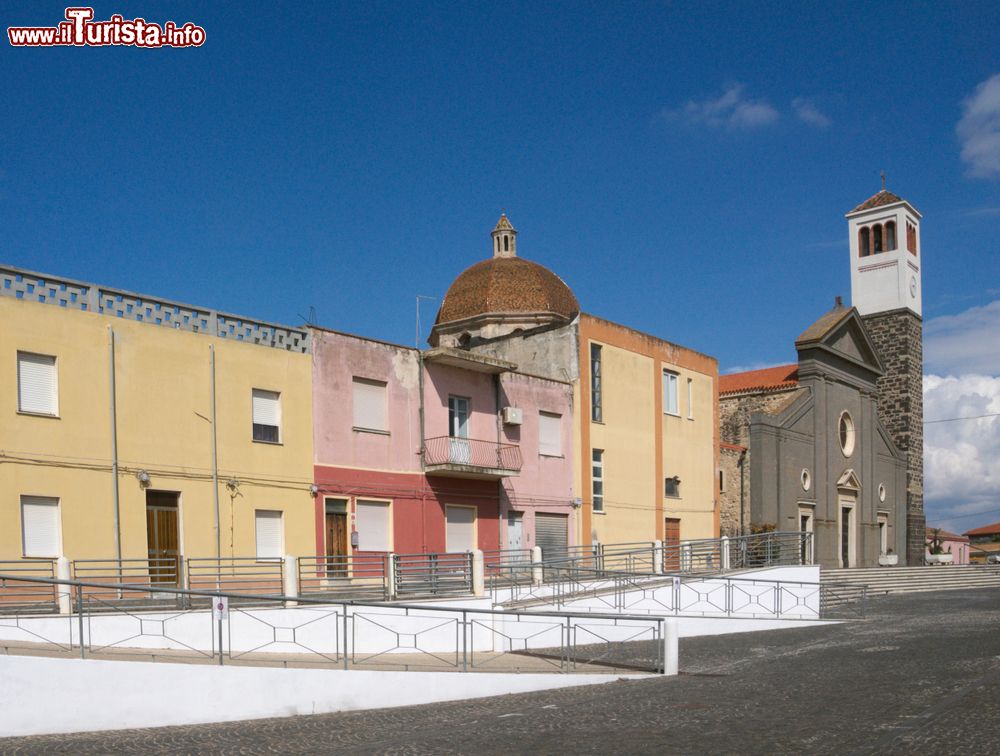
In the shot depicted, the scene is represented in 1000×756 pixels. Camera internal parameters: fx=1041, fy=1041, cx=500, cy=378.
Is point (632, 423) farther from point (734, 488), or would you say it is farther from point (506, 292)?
point (506, 292)

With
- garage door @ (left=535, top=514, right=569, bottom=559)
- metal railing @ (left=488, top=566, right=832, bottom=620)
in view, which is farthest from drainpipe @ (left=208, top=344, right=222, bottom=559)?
garage door @ (left=535, top=514, right=569, bottom=559)

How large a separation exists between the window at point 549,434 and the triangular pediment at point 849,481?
72.2 ft

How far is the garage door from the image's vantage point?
2778 cm

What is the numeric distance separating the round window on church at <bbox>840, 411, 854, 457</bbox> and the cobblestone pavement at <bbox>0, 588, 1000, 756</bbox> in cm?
3265

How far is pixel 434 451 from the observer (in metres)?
24.5

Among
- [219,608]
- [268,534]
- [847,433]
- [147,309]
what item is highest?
[147,309]

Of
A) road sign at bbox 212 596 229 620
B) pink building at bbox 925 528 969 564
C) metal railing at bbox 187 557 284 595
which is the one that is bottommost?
pink building at bbox 925 528 969 564

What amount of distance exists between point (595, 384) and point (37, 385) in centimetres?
1608

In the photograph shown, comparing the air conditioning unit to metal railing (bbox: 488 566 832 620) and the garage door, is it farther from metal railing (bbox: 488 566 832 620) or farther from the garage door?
metal railing (bbox: 488 566 832 620)

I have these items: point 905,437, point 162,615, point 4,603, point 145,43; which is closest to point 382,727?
point 162,615

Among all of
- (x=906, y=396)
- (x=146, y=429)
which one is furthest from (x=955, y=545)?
(x=146, y=429)

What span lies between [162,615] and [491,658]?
16.2 ft

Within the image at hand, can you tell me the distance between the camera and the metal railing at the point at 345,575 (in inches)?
780

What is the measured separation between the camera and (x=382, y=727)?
1092 centimetres
